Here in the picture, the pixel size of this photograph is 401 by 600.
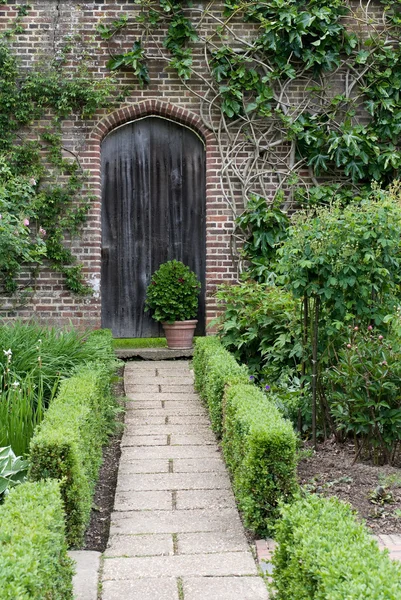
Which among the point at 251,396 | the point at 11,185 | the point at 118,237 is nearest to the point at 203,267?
the point at 118,237

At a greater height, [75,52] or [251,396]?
[75,52]

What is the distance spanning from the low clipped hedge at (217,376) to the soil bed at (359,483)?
669 mm

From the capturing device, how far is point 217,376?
5.16m

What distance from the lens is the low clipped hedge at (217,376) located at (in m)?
5.02

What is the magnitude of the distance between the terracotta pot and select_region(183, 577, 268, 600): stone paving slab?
537cm

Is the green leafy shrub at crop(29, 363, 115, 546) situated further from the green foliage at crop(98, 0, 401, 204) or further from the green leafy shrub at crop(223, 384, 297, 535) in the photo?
the green foliage at crop(98, 0, 401, 204)

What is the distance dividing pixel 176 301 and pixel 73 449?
4.93m

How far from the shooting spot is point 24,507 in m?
2.56

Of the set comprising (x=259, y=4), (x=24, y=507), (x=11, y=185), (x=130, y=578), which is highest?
(x=259, y=4)

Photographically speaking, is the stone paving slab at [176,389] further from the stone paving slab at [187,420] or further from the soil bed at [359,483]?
the soil bed at [359,483]

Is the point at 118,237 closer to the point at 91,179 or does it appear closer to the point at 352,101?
the point at 91,179

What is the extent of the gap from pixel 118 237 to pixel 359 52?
3396 mm

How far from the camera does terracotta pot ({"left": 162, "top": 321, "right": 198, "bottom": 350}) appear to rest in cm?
828

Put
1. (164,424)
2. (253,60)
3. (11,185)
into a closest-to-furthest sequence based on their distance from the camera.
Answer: (164,424)
(11,185)
(253,60)
